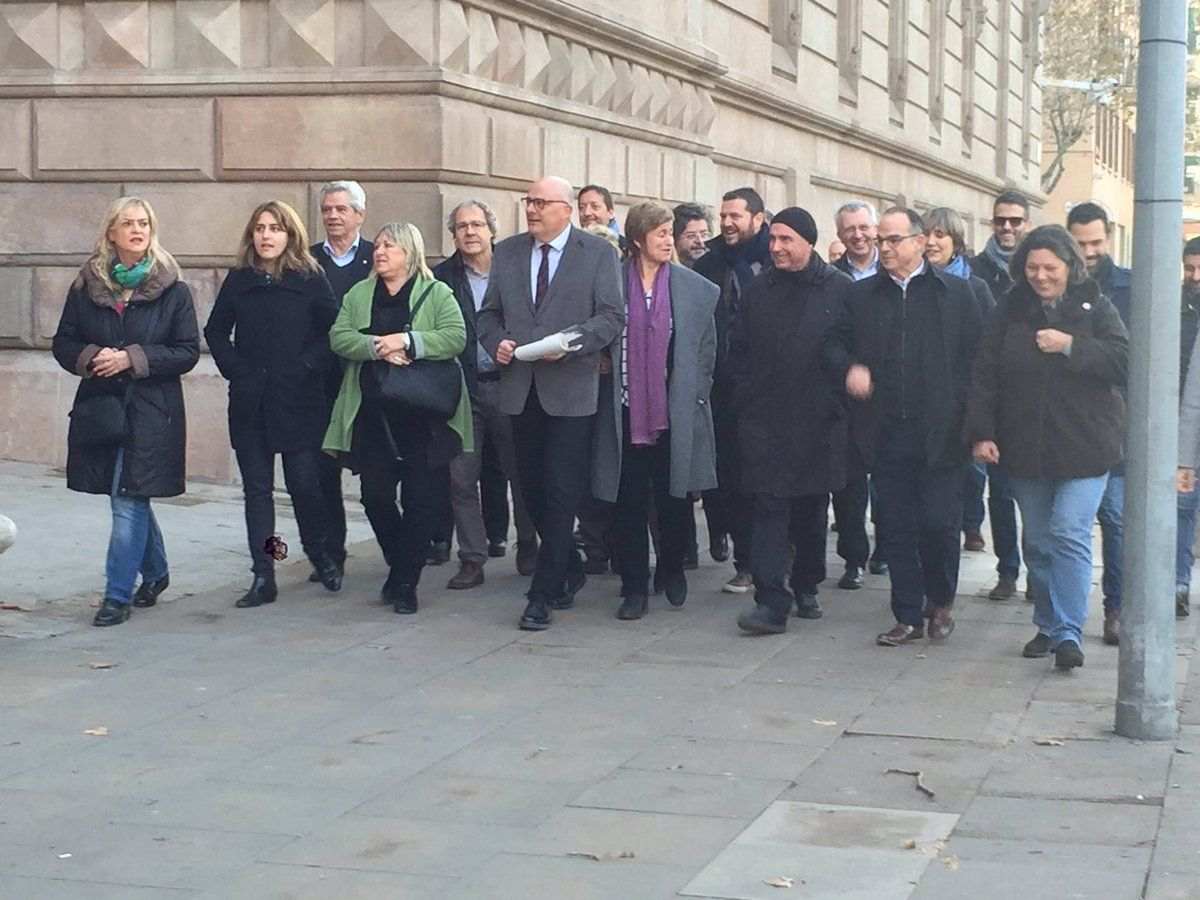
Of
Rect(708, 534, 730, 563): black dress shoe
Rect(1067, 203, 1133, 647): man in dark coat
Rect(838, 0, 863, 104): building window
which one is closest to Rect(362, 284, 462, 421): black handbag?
Rect(708, 534, 730, 563): black dress shoe

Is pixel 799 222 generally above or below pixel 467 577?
above

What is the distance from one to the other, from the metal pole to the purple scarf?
9.57 ft

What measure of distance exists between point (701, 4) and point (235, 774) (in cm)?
1412

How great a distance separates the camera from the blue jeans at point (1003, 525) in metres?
10.6

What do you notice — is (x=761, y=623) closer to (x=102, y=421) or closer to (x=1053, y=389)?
(x=1053, y=389)

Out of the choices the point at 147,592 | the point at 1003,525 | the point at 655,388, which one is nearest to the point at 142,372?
the point at 147,592

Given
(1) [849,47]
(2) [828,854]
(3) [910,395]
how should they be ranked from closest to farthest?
(2) [828,854] → (3) [910,395] → (1) [849,47]

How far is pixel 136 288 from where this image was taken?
9.42 m

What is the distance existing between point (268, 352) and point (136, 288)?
69 cm

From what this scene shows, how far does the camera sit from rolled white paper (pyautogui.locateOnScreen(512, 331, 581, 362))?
9.40m

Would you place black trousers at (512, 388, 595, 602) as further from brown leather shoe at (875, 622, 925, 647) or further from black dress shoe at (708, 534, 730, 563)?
black dress shoe at (708, 534, 730, 563)

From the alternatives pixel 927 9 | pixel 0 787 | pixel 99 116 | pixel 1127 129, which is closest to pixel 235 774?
pixel 0 787

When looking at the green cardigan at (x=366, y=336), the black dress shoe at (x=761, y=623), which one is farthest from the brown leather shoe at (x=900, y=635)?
the green cardigan at (x=366, y=336)

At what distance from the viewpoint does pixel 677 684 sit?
27.0ft
